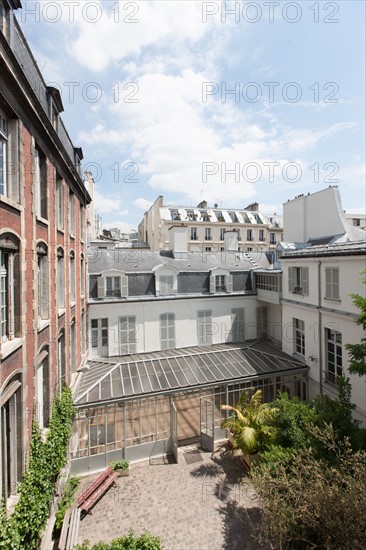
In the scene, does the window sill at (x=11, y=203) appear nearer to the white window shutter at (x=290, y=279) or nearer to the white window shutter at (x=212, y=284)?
the white window shutter at (x=212, y=284)

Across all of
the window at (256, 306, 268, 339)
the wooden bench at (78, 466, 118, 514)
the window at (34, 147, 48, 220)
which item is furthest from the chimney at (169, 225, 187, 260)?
the wooden bench at (78, 466, 118, 514)

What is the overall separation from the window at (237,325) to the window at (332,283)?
21.5ft

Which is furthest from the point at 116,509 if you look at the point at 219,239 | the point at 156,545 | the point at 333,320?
the point at 219,239

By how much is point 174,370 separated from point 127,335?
4020 mm

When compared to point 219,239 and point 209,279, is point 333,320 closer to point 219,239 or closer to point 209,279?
point 209,279

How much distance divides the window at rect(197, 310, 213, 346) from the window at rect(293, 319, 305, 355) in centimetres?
519

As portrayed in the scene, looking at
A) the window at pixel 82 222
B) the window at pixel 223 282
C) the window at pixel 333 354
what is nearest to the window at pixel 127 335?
the window at pixel 82 222

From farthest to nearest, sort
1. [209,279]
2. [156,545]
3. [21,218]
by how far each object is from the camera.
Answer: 1. [209,279]
2. [156,545]
3. [21,218]

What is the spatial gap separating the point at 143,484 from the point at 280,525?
636 cm

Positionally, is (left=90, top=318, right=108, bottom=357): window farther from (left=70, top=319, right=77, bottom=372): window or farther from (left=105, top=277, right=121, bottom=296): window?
(left=70, top=319, right=77, bottom=372): window

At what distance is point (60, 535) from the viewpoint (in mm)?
8422

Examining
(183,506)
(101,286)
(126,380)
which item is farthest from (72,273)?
(183,506)

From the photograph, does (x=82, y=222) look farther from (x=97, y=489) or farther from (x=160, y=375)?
(x=97, y=489)

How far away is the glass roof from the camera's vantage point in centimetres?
1223
